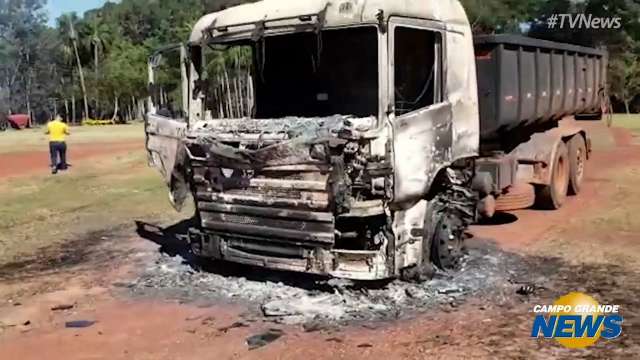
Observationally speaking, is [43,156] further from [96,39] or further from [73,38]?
[96,39]

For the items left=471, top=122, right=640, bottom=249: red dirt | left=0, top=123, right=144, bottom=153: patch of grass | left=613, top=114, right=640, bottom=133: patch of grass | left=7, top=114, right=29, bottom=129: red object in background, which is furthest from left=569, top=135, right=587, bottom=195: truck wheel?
left=7, top=114, right=29, bottom=129: red object in background

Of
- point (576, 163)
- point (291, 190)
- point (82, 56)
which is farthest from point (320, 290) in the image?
point (82, 56)

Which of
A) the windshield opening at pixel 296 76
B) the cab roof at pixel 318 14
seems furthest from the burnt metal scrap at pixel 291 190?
the cab roof at pixel 318 14

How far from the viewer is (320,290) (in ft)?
23.7

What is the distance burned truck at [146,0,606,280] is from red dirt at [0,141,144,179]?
13999 mm

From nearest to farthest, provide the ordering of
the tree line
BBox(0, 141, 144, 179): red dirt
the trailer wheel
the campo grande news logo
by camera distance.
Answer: the campo grande news logo
the trailer wheel
BBox(0, 141, 144, 179): red dirt
the tree line

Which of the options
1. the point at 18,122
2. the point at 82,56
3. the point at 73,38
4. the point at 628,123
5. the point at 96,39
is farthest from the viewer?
the point at 82,56

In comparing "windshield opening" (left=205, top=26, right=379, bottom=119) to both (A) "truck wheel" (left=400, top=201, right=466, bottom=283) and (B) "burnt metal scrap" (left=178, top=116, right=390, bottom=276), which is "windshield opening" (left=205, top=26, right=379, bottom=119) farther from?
(A) "truck wheel" (left=400, top=201, right=466, bottom=283)

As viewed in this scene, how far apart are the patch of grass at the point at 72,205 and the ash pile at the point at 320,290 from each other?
2.88m

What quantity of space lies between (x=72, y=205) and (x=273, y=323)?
894cm

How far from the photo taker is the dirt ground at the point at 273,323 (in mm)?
5777

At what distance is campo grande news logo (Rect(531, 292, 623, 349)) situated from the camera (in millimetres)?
5938

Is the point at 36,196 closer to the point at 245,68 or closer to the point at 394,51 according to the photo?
the point at 245,68

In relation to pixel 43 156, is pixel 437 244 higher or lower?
higher
